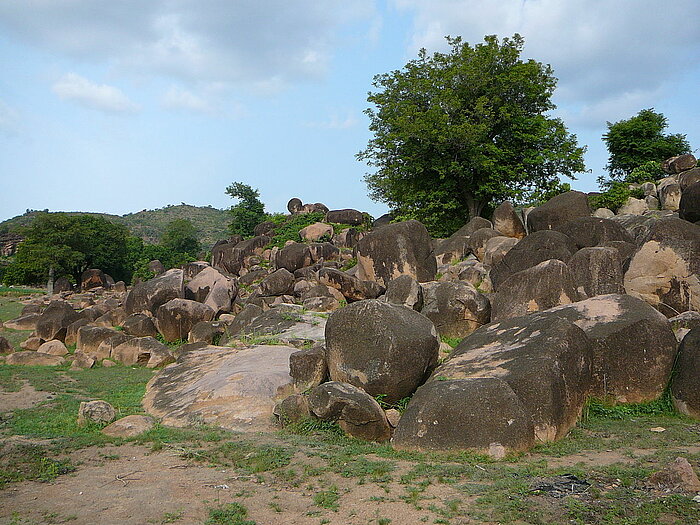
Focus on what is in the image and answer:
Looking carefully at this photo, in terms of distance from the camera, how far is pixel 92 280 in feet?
171

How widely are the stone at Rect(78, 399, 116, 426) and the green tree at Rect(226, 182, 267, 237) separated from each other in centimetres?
4161

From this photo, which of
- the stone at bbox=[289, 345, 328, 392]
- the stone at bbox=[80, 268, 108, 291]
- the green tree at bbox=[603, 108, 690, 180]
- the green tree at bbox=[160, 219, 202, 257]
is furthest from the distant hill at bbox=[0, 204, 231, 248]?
the stone at bbox=[289, 345, 328, 392]

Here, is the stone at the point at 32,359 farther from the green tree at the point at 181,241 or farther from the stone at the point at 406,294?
the green tree at the point at 181,241

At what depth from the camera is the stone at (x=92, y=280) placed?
170 feet

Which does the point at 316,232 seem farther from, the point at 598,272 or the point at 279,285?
the point at 598,272

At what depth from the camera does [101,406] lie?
35.6 ft

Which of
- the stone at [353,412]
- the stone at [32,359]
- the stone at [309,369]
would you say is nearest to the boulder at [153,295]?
the stone at [32,359]

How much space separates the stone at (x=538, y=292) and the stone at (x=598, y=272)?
170 centimetres

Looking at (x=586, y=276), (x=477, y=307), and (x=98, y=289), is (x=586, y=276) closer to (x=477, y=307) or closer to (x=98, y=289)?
(x=477, y=307)

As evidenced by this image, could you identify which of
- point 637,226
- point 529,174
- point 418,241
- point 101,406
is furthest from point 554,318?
point 529,174

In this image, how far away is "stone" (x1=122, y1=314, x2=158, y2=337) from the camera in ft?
78.2

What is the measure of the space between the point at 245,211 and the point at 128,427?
43554 millimetres

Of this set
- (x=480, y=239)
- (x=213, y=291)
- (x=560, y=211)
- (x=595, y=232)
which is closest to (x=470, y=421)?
(x=595, y=232)

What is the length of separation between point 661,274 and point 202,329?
1485 cm
